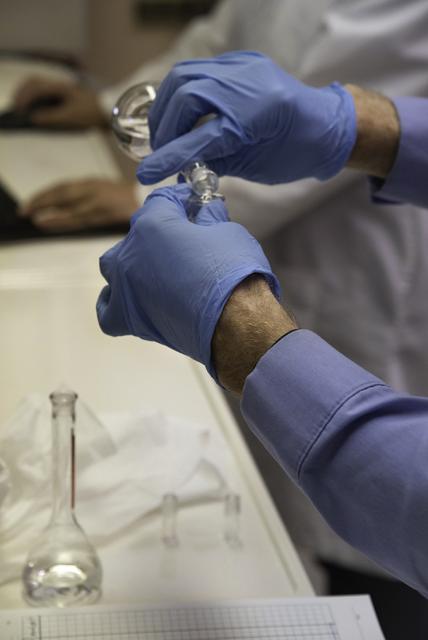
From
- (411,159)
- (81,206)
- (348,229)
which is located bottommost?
(81,206)

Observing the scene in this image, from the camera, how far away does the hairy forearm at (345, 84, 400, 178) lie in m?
1.18

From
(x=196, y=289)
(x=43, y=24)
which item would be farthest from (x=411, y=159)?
(x=43, y=24)

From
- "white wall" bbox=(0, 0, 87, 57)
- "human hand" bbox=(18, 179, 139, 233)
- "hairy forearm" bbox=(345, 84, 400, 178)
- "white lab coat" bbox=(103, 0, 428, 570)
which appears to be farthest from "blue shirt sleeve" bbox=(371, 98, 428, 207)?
"white wall" bbox=(0, 0, 87, 57)

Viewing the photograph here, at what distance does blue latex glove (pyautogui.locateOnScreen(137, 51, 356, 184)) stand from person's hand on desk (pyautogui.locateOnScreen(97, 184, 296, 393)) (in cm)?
10

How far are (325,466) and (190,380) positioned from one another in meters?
0.60

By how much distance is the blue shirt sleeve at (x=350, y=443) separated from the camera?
0.68 m

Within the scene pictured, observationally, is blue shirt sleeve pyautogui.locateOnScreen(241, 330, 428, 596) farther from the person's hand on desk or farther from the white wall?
the white wall

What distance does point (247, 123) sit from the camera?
3.36ft

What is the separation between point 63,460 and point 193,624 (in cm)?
20

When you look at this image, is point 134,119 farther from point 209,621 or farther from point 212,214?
point 209,621

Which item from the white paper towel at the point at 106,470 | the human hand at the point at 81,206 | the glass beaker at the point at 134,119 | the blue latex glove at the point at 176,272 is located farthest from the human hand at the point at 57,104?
A: the blue latex glove at the point at 176,272

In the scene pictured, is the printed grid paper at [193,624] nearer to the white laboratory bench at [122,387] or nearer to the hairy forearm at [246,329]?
the white laboratory bench at [122,387]

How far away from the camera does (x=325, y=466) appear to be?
720mm

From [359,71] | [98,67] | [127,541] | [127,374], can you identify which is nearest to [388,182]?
[359,71]
